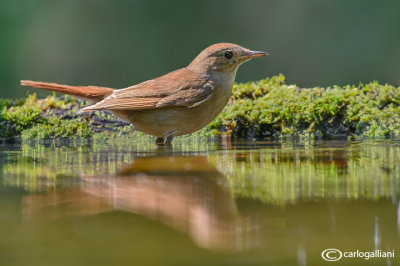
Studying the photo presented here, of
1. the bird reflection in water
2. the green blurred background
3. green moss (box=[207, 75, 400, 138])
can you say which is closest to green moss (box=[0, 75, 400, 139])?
green moss (box=[207, 75, 400, 138])

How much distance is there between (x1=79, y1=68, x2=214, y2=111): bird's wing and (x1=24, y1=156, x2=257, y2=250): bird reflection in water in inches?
87.4

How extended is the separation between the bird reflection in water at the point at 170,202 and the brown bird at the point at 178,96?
223 centimetres

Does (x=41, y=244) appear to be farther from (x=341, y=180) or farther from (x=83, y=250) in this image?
(x=341, y=180)

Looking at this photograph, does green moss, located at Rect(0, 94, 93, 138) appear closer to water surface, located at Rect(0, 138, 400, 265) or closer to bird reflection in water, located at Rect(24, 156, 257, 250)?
water surface, located at Rect(0, 138, 400, 265)

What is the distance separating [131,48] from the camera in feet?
48.2

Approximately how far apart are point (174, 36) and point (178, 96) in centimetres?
1006

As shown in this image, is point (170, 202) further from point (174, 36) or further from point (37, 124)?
point (174, 36)

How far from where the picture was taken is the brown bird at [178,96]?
5.13 metres

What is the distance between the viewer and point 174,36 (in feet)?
48.7

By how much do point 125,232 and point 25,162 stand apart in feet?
7.41

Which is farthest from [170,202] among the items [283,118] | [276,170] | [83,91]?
[283,118]

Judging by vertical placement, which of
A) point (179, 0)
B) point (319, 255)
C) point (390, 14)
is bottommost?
point (319, 255)

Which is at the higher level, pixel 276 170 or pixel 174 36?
pixel 174 36

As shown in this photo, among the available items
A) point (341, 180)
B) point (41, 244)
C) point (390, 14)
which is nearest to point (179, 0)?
point (390, 14)
